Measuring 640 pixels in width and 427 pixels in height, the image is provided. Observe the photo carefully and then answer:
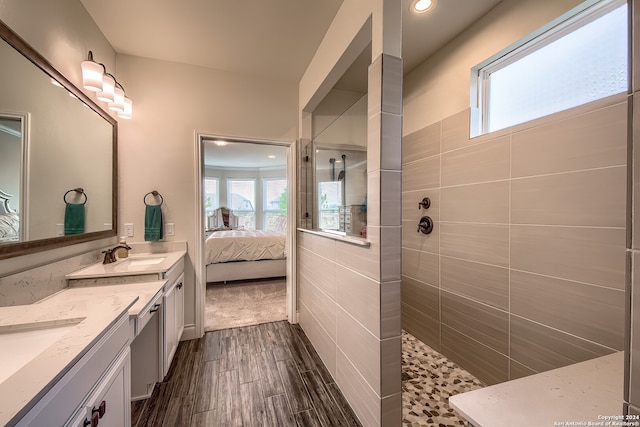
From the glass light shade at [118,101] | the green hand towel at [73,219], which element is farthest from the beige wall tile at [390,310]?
the glass light shade at [118,101]

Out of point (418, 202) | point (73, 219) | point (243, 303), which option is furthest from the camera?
point (243, 303)

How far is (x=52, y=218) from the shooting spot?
148 cm

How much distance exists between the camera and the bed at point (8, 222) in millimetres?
1126

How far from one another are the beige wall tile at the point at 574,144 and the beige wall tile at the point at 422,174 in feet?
2.07

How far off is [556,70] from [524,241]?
1069 mm

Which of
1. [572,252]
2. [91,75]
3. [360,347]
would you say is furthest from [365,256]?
[91,75]

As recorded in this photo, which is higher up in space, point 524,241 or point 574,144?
point 574,144

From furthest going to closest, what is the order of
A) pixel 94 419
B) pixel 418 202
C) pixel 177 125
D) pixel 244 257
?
1. pixel 244 257
2. pixel 177 125
3. pixel 418 202
4. pixel 94 419

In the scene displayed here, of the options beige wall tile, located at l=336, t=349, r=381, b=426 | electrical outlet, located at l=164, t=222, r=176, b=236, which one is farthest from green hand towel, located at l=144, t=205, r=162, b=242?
beige wall tile, located at l=336, t=349, r=381, b=426

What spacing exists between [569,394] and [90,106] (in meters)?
3.01

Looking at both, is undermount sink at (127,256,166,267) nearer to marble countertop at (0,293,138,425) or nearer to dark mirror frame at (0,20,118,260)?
dark mirror frame at (0,20,118,260)

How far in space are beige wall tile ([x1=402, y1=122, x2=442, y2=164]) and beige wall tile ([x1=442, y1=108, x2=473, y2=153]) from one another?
69mm

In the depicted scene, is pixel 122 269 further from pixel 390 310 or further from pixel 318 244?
pixel 390 310

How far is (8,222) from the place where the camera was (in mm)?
1155
